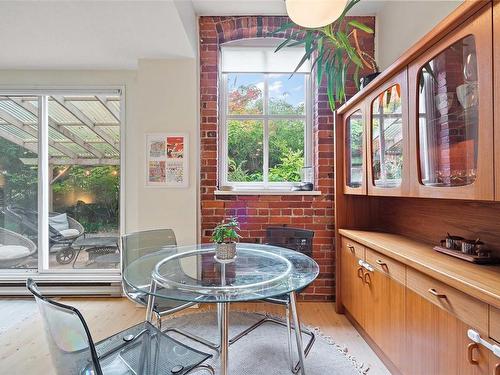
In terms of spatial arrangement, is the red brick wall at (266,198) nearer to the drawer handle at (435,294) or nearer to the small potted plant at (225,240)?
the small potted plant at (225,240)

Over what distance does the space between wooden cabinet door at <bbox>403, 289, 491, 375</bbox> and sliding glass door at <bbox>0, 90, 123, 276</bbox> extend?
2772 millimetres

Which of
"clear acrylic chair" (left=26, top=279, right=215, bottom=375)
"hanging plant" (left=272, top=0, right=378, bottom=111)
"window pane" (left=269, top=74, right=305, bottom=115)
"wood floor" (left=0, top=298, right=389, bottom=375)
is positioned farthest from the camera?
"window pane" (left=269, top=74, right=305, bottom=115)

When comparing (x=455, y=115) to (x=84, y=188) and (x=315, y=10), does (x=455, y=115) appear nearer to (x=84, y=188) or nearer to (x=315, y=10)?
(x=315, y=10)

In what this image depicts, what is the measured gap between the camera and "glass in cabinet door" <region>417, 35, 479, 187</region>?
3.74 feet

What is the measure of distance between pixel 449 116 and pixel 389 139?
495 mm

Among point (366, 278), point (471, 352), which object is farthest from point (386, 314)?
point (471, 352)

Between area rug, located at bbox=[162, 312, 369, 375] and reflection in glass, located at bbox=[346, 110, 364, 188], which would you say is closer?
area rug, located at bbox=[162, 312, 369, 375]

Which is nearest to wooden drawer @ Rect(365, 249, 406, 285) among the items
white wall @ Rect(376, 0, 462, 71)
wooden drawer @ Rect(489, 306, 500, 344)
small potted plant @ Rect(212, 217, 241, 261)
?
wooden drawer @ Rect(489, 306, 500, 344)

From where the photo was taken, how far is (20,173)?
9.77ft

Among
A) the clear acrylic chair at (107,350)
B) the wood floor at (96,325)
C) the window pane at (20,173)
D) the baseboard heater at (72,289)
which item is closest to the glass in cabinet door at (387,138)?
the wood floor at (96,325)

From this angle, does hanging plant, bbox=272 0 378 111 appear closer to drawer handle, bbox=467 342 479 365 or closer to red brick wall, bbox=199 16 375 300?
red brick wall, bbox=199 16 375 300

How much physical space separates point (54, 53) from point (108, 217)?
1.67m

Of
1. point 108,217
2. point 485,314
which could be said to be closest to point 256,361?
point 485,314

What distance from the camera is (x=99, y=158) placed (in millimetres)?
3002
